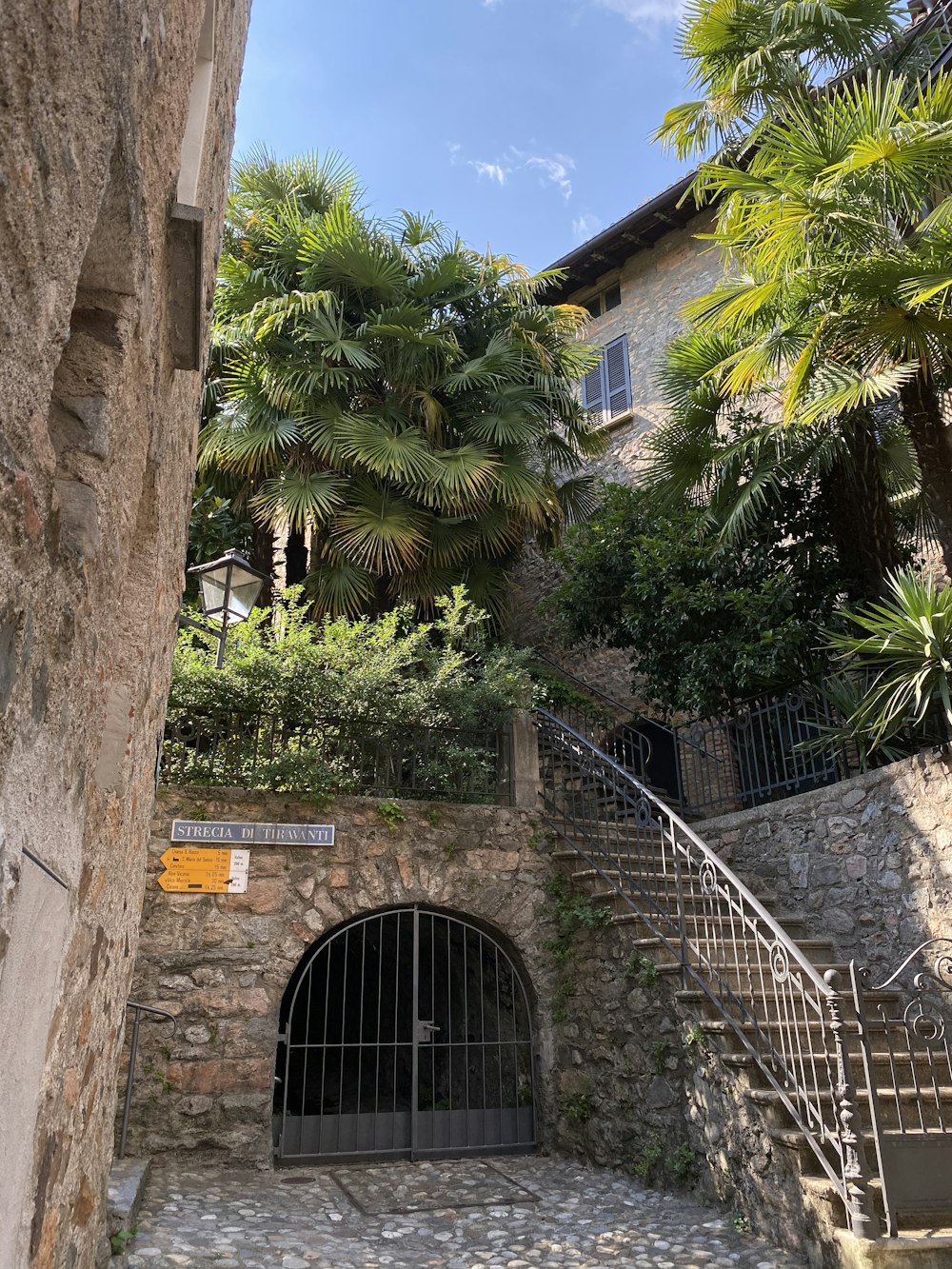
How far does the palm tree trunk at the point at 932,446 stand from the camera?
7266mm

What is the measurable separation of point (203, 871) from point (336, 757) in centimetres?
143

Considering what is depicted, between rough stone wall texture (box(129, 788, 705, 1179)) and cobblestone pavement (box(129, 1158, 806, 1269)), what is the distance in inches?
13.4

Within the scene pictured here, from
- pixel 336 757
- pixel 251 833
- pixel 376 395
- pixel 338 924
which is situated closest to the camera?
pixel 251 833

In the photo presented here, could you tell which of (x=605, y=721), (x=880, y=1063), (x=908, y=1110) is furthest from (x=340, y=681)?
(x=605, y=721)

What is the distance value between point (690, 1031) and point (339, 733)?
11.5 feet

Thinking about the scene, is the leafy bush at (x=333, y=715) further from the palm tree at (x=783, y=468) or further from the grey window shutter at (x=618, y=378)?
the grey window shutter at (x=618, y=378)

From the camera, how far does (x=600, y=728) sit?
1243 centimetres

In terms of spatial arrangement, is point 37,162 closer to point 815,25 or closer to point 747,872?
point 747,872

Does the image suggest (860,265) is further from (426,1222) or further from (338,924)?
(426,1222)

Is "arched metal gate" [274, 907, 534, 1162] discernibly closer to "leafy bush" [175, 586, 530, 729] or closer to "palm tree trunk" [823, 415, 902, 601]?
"leafy bush" [175, 586, 530, 729]

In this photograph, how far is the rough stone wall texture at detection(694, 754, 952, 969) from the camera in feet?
21.2

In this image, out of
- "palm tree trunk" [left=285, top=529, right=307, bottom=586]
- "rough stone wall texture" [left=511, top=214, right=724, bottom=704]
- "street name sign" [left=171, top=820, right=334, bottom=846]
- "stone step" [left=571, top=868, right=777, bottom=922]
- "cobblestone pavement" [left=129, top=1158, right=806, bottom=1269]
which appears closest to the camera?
"cobblestone pavement" [left=129, top=1158, right=806, bottom=1269]

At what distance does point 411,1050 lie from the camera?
726 centimetres

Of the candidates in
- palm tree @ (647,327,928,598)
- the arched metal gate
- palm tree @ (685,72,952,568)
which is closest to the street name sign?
the arched metal gate
